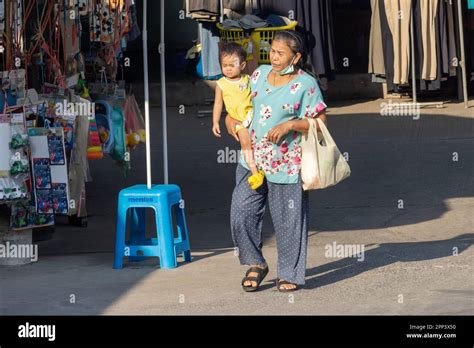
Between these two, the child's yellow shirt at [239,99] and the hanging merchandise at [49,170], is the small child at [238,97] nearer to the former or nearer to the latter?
the child's yellow shirt at [239,99]

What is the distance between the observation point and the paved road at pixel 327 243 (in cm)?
723

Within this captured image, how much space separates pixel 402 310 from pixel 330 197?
3.79 m

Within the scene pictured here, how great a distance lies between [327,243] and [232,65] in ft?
6.62

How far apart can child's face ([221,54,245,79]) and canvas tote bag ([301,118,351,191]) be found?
2.11ft

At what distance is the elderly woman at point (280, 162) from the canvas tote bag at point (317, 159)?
0.21ft

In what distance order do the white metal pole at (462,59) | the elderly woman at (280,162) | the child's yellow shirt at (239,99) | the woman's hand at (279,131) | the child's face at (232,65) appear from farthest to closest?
the white metal pole at (462,59) → the child's face at (232,65) → the child's yellow shirt at (239,99) → the elderly woman at (280,162) → the woman's hand at (279,131)

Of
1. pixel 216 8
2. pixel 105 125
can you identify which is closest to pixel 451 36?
pixel 216 8

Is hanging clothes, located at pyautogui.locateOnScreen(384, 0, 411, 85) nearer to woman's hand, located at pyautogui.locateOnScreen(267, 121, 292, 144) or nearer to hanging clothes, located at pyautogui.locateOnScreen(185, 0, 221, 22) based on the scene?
hanging clothes, located at pyautogui.locateOnScreen(185, 0, 221, 22)

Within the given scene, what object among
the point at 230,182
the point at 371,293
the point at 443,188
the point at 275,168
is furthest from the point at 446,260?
the point at 230,182

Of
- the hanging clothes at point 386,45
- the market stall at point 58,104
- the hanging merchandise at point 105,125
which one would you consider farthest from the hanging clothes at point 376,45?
the hanging merchandise at point 105,125

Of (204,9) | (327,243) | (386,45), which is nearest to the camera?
(327,243)

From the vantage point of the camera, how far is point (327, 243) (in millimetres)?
8961

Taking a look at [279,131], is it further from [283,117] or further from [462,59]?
[462,59]

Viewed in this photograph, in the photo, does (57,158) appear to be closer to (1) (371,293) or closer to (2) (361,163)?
(1) (371,293)
